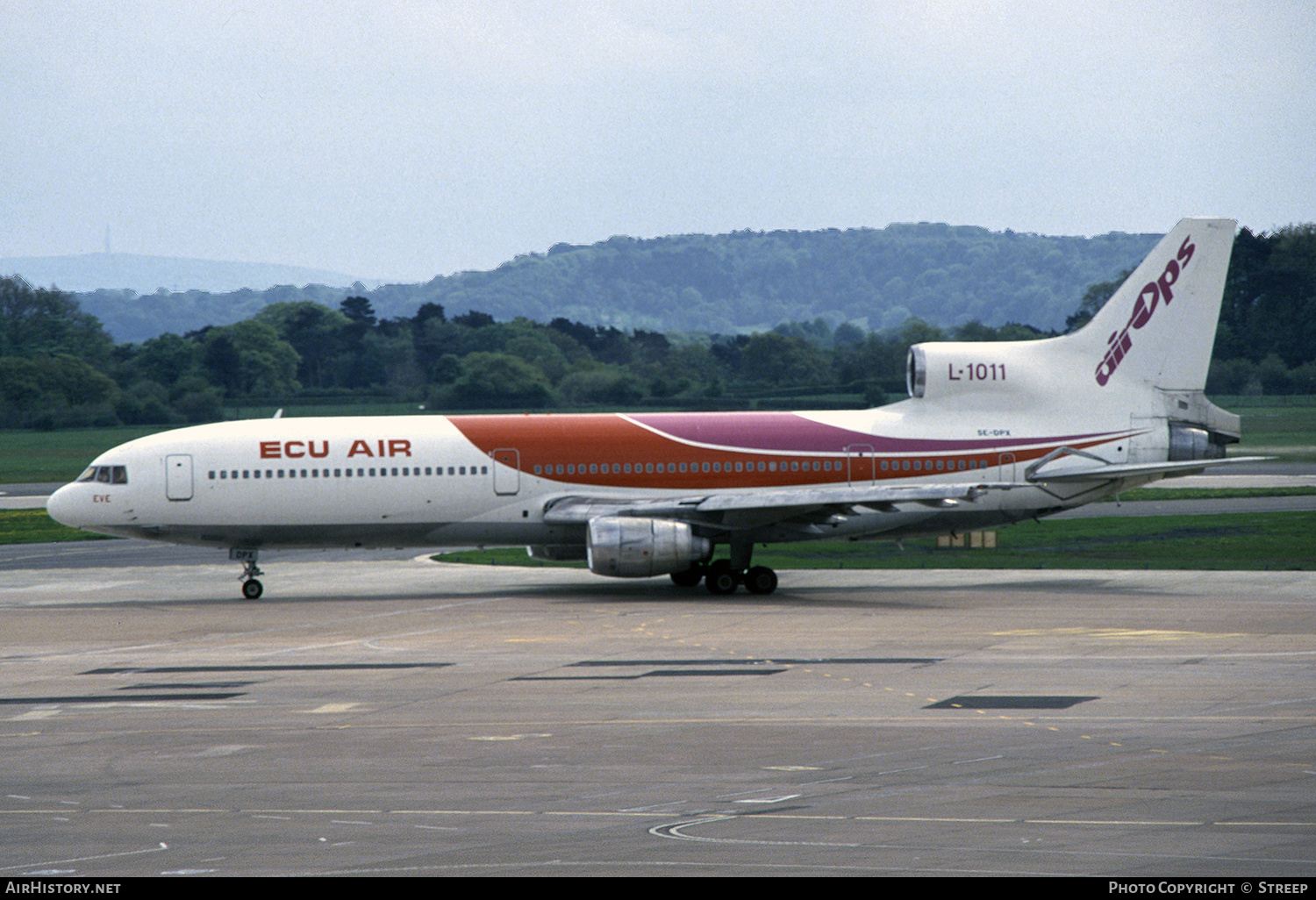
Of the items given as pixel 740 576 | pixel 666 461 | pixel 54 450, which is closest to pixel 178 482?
pixel 666 461

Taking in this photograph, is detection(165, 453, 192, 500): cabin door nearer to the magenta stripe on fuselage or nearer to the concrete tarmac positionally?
the concrete tarmac

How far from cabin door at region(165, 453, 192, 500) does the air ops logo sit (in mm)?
23863

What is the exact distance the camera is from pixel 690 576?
123 feet

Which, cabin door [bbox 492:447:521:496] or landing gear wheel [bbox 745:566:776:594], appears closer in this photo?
landing gear wheel [bbox 745:566:776:594]

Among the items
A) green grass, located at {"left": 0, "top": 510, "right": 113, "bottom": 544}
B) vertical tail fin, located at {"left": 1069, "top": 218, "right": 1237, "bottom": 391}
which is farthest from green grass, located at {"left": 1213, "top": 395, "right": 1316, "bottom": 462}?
green grass, located at {"left": 0, "top": 510, "right": 113, "bottom": 544}

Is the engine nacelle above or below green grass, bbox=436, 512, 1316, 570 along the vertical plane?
above

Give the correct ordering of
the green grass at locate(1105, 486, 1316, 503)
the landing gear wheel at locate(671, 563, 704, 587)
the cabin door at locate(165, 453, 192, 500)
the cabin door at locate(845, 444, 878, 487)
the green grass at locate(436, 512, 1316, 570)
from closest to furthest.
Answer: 1. the cabin door at locate(165, 453, 192, 500)
2. the cabin door at locate(845, 444, 878, 487)
3. the landing gear wheel at locate(671, 563, 704, 587)
4. the green grass at locate(436, 512, 1316, 570)
5. the green grass at locate(1105, 486, 1316, 503)

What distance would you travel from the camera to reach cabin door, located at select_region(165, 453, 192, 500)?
35.9 metres

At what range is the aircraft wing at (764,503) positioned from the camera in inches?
1312

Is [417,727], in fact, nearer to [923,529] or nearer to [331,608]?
[331,608]

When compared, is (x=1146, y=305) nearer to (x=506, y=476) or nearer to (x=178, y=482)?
(x=506, y=476)

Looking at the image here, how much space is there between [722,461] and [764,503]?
278 cm

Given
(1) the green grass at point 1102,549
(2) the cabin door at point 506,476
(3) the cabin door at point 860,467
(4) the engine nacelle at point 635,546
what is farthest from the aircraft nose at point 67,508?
(3) the cabin door at point 860,467

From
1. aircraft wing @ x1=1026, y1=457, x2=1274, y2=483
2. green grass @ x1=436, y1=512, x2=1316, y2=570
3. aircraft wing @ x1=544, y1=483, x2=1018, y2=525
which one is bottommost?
green grass @ x1=436, y1=512, x2=1316, y2=570
